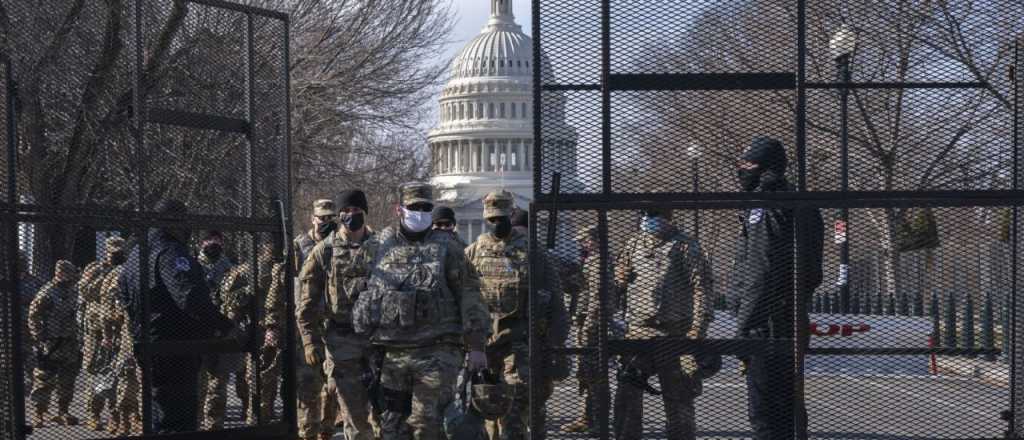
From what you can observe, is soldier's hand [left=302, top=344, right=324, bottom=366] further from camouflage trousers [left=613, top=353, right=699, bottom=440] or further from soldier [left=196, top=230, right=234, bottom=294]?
camouflage trousers [left=613, top=353, right=699, bottom=440]

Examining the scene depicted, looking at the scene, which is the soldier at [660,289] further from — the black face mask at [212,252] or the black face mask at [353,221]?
the black face mask at [212,252]

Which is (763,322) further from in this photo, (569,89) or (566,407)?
(566,407)

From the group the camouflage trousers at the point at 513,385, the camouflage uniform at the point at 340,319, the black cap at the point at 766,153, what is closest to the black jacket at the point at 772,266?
the black cap at the point at 766,153

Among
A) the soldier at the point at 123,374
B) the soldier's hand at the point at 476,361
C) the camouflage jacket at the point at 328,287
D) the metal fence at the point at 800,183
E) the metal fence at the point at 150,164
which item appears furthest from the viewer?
the soldier at the point at 123,374

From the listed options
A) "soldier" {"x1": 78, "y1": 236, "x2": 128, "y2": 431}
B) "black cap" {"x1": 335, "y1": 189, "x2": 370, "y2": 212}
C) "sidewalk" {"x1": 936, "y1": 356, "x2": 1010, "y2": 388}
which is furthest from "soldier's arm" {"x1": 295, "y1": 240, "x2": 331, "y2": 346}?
"sidewalk" {"x1": 936, "y1": 356, "x2": 1010, "y2": 388}

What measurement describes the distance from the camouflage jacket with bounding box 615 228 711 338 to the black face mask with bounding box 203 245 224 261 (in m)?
4.58

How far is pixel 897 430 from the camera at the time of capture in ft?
24.3

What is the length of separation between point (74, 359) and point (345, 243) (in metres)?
2.77

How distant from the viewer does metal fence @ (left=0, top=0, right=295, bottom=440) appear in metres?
8.35

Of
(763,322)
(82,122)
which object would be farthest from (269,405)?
(763,322)

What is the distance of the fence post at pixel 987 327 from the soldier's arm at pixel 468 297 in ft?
8.66

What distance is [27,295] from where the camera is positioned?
9.22 m

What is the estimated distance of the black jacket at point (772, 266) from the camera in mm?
7020

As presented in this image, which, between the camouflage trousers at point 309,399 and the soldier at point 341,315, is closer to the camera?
the soldier at point 341,315
